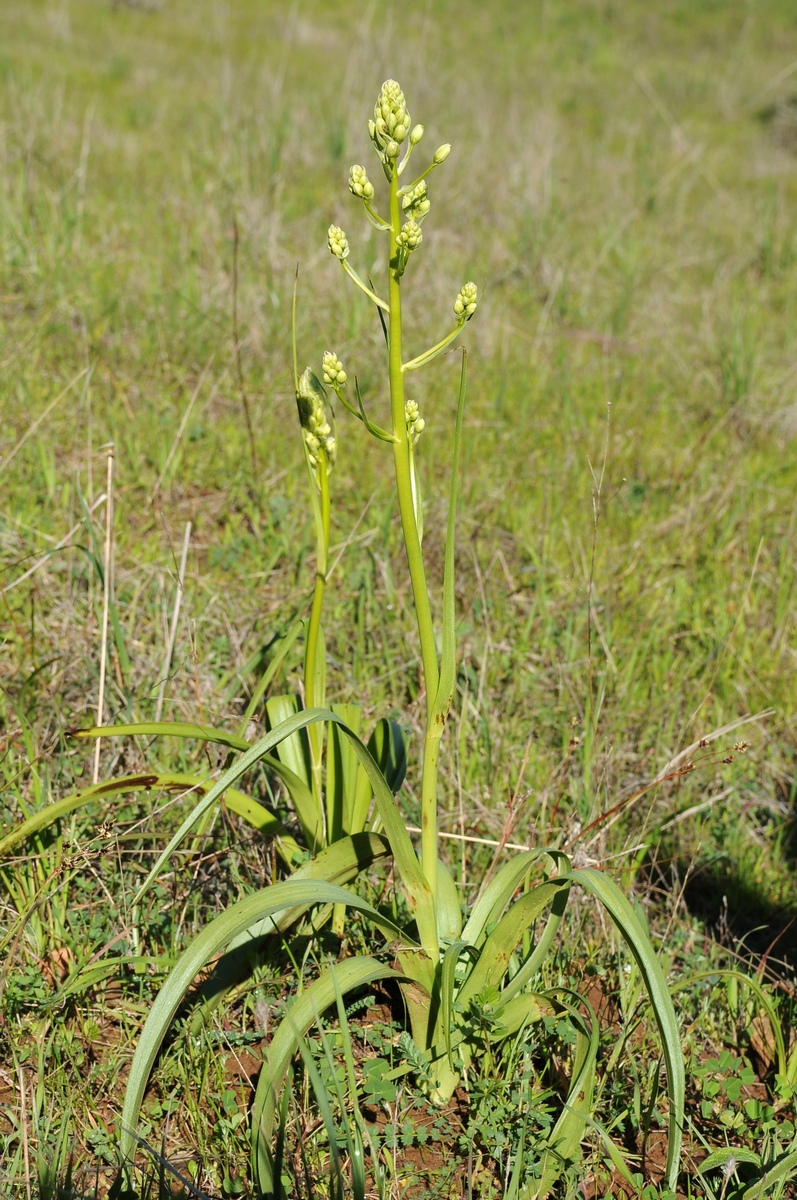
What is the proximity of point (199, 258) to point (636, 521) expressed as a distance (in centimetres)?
225

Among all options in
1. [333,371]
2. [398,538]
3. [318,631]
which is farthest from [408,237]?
[398,538]

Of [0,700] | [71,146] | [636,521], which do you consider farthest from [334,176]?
[0,700]

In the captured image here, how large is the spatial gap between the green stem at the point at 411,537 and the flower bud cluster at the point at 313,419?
109 millimetres

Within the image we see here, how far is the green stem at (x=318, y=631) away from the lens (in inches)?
56.7

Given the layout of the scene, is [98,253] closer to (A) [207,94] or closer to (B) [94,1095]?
(B) [94,1095]

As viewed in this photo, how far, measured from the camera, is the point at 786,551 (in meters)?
2.93

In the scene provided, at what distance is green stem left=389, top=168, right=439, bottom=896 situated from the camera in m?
1.20

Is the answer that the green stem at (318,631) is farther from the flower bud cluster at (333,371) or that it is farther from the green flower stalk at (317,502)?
the flower bud cluster at (333,371)

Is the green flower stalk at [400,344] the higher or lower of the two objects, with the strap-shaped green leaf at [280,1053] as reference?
higher

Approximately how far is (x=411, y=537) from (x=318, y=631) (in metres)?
0.32

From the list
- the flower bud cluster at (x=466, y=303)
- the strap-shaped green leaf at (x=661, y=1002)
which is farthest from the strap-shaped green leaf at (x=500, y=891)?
the flower bud cluster at (x=466, y=303)

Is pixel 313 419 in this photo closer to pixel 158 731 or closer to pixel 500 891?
pixel 158 731

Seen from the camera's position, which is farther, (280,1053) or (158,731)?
(158,731)

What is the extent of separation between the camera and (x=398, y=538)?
9.29 ft
